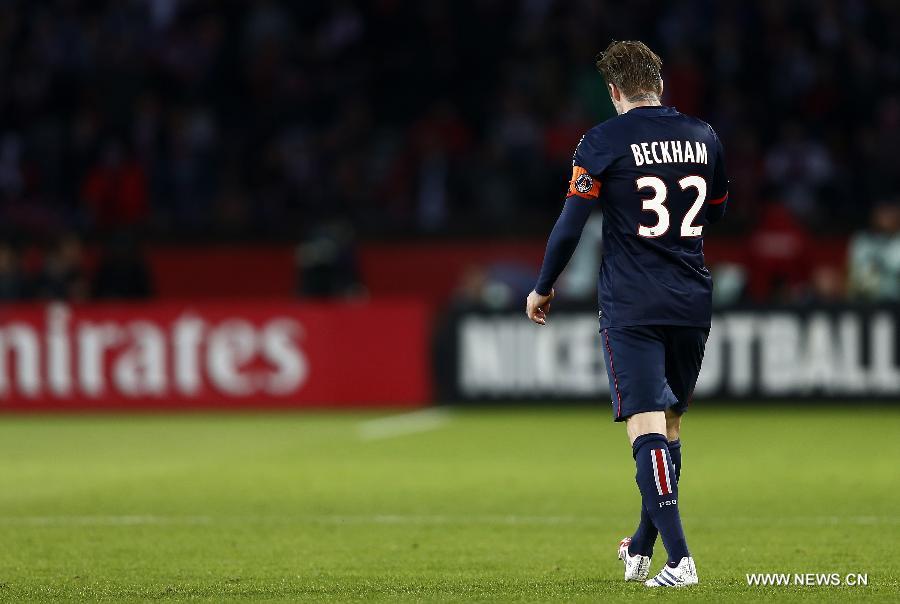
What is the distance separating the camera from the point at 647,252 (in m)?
6.41

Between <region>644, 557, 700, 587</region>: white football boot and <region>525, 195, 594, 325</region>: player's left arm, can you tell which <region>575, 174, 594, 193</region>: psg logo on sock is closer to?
<region>525, 195, 594, 325</region>: player's left arm

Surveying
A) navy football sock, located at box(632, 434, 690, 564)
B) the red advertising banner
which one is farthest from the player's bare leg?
the red advertising banner

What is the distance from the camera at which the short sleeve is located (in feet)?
20.6

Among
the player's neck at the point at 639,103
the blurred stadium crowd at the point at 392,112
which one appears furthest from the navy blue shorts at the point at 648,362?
the blurred stadium crowd at the point at 392,112

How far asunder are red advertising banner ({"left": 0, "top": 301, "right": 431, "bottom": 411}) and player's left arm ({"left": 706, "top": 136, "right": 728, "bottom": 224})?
37.0 feet

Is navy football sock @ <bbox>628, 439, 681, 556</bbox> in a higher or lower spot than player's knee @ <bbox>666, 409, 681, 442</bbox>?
lower

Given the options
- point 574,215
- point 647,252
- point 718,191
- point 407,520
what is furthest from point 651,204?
point 407,520

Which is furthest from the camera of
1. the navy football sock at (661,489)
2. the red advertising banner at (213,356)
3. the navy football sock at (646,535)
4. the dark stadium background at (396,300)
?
the red advertising banner at (213,356)

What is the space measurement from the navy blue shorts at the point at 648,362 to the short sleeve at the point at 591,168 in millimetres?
555

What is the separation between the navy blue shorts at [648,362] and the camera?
632cm

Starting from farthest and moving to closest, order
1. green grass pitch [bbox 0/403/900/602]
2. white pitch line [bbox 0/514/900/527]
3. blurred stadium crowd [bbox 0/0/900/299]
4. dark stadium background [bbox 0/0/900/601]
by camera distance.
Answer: blurred stadium crowd [bbox 0/0/900/299] < white pitch line [bbox 0/514/900/527] < dark stadium background [bbox 0/0/900/601] < green grass pitch [bbox 0/403/900/602]

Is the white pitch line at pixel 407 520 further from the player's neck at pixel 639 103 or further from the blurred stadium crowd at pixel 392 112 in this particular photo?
the blurred stadium crowd at pixel 392 112

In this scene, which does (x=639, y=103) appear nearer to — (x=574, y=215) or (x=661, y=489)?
(x=574, y=215)

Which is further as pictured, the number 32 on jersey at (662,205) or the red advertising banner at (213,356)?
the red advertising banner at (213,356)
